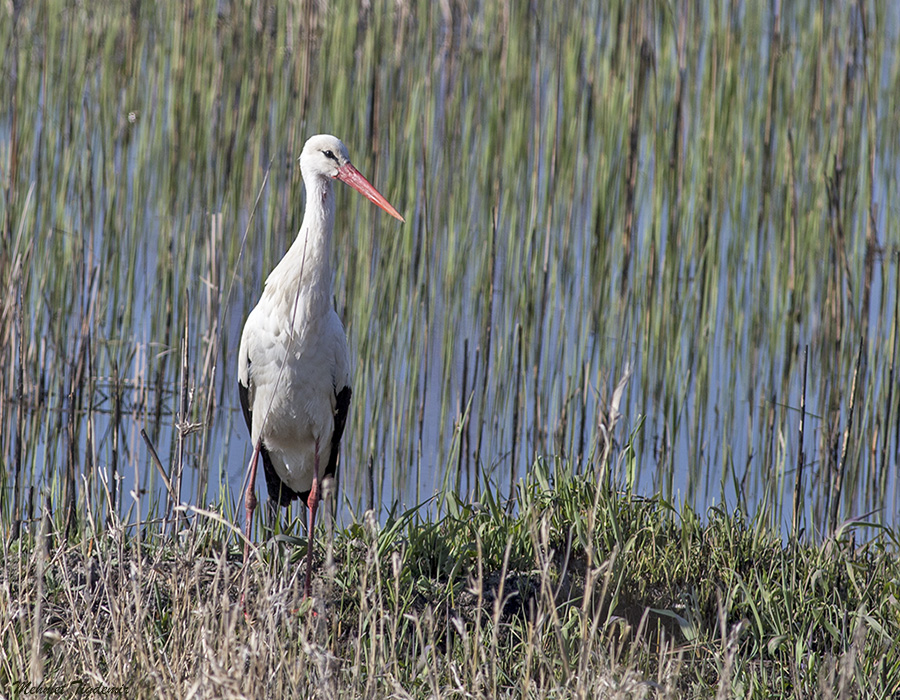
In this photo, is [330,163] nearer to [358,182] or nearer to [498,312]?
[358,182]

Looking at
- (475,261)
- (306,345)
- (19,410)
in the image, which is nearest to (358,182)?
(306,345)

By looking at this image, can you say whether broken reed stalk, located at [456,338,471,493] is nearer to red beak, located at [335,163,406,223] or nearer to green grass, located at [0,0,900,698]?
green grass, located at [0,0,900,698]

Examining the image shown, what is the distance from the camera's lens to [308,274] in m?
3.69

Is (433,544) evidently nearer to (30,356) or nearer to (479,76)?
(30,356)

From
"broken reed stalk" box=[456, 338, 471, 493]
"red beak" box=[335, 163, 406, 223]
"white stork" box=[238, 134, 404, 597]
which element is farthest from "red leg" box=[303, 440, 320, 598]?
"red beak" box=[335, 163, 406, 223]

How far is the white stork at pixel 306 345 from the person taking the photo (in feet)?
12.2

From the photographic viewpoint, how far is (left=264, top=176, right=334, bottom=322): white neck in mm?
3695

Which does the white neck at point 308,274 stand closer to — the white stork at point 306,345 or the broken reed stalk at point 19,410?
the white stork at point 306,345

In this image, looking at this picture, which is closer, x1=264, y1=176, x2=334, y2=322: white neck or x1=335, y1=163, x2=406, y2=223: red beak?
x1=264, y1=176, x2=334, y2=322: white neck
